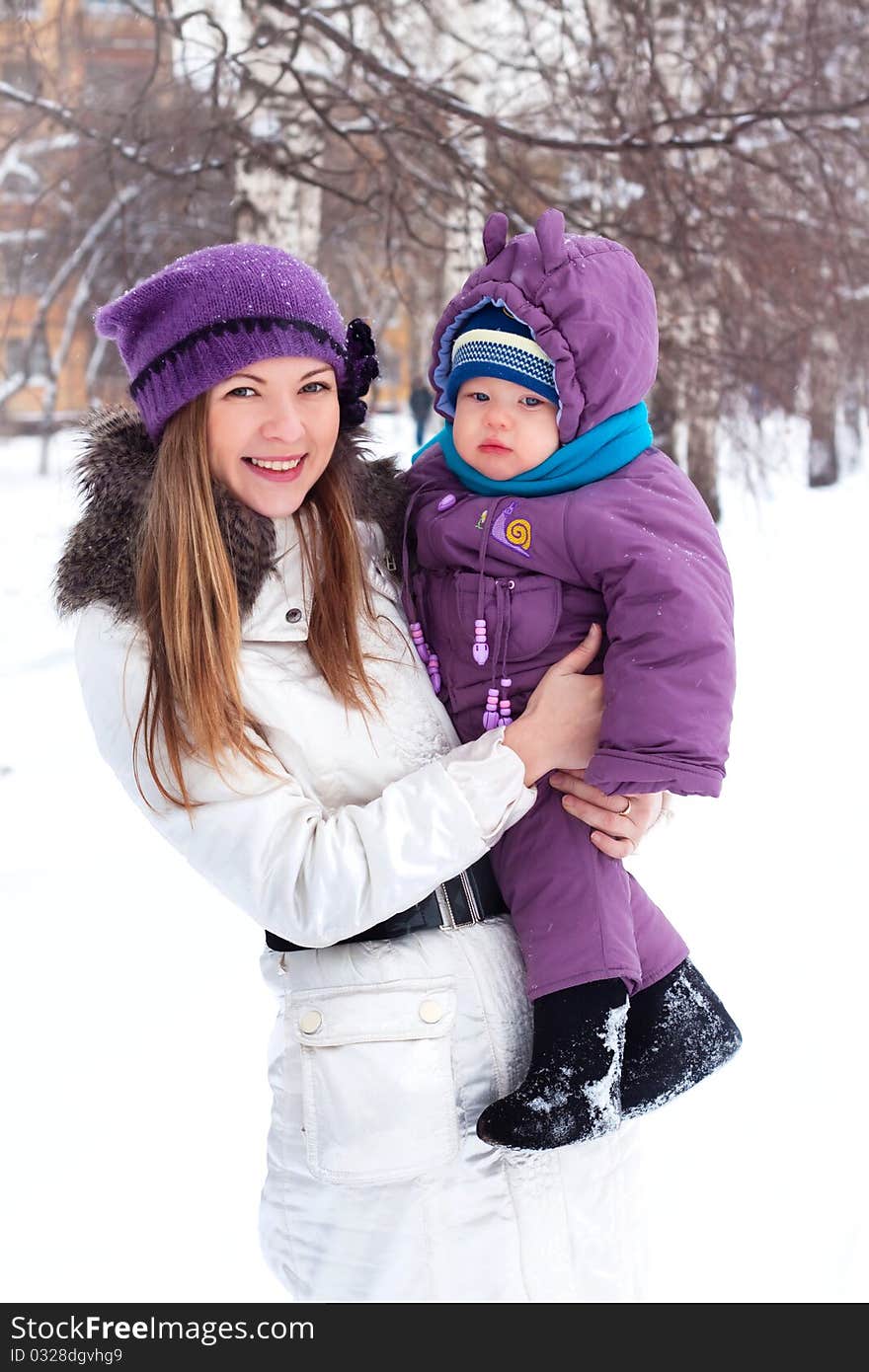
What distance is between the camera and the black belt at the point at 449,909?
1.61 m

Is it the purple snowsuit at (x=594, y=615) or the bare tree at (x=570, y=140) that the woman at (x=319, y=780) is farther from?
the bare tree at (x=570, y=140)

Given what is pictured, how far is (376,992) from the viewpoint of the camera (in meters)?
1.57

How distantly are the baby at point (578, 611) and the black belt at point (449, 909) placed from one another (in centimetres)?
3

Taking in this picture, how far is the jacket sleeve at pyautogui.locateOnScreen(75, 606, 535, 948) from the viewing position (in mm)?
1496

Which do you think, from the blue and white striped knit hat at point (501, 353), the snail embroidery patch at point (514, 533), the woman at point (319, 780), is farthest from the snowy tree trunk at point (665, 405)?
the woman at point (319, 780)

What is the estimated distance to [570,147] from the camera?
4918 millimetres

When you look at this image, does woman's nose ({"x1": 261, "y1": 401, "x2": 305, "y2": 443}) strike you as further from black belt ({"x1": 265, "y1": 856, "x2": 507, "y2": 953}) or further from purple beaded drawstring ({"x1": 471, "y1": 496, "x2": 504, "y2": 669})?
black belt ({"x1": 265, "y1": 856, "x2": 507, "y2": 953})

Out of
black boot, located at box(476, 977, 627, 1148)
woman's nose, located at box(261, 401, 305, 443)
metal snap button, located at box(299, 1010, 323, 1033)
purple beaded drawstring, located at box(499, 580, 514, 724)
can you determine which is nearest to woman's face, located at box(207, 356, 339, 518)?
woman's nose, located at box(261, 401, 305, 443)

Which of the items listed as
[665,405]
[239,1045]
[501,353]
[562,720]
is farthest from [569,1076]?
[665,405]

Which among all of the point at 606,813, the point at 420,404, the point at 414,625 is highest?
the point at 420,404

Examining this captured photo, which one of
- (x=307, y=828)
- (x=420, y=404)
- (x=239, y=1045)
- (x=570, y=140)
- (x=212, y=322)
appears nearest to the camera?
(x=307, y=828)

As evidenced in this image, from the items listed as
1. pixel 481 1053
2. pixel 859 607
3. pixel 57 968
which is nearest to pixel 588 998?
pixel 481 1053

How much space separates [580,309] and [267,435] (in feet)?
1.44

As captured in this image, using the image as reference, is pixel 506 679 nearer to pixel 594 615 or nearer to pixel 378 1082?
pixel 594 615
